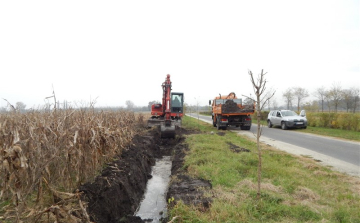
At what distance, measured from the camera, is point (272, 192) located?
5234 millimetres

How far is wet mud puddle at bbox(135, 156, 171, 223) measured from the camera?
546cm

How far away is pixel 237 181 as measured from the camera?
5.97 meters

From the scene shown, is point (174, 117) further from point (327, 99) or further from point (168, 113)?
point (327, 99)

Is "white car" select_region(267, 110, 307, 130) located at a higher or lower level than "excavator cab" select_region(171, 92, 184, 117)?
lower

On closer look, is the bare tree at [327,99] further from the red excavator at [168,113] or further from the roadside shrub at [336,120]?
the red excavator at [168,113]

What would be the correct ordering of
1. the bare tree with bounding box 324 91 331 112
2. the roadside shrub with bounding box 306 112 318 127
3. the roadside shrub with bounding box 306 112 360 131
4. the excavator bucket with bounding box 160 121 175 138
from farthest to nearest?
the bare tree with bounding box 324 91 331 112 < the roadside shrub with bounding box 306 112 318 127 < the roadside shrub with bounding box 306 112 360 131 < the excavator bucket with bounding box 160 121 175 138

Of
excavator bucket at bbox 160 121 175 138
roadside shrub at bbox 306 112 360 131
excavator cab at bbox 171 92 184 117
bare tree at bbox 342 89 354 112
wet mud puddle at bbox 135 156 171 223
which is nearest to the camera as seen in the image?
wet mud puddle at bbox 135 156 171 223

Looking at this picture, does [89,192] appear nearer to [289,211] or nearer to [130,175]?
[130,175]

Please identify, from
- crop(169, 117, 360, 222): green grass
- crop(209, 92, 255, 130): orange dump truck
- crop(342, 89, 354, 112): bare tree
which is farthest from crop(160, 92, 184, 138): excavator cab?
crop(342, 89, 354, 112): bare tree

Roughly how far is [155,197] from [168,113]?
780cm

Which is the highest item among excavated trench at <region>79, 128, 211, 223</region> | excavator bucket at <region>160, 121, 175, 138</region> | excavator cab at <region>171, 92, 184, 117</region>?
excavator cab at <region>171, 92, 184, 117</region>

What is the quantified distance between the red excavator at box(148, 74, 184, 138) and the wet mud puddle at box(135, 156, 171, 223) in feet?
13.7

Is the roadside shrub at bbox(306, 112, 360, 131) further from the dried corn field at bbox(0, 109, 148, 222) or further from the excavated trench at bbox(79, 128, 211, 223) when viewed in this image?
the dried corn field at bbox(0, 109, 148, 222)

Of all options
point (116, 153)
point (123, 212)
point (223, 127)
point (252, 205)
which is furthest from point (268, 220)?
point (223, 127)
